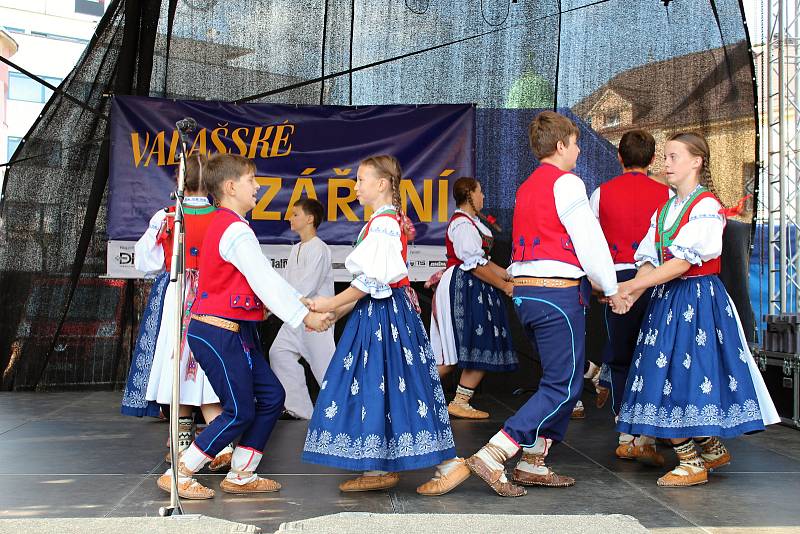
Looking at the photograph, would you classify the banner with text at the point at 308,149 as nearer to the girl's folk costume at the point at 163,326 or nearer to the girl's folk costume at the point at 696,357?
the girl's folk costume at the point at 163,326

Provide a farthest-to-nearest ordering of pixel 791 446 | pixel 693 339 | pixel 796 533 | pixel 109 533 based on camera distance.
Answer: pixel 791 446 → pixel 693 339 → pixel 796 533 → pixel 109 533

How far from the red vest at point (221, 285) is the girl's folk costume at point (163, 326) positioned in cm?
29

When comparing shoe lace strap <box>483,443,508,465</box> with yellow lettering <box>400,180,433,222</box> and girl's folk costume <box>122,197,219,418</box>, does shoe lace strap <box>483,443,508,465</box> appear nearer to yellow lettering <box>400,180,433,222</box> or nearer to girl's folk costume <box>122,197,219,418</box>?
girl's folk costume <box>122,197,219,418</box>

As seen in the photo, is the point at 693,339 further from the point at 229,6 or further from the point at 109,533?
the point at 229,6

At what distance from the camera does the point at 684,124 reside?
571 cm

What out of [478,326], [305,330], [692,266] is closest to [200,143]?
[305,330]

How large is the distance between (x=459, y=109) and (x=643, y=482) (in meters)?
3.10

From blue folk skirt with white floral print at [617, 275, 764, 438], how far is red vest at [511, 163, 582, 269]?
497 mm

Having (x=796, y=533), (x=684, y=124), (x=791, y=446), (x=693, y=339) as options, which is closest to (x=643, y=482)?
(x=693, y=339)

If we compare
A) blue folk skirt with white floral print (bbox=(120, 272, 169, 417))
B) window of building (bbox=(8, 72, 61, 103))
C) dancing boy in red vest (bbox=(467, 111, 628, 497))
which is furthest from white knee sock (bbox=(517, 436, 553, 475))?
window of building (bbox=(8, 72, 61, 103))

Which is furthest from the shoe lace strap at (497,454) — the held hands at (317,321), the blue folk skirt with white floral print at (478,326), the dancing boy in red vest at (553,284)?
the blue folk skirt with white floral print at (478,326)

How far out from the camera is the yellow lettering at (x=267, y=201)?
5.84 meters

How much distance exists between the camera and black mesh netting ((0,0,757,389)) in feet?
18.8

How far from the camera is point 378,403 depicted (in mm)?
3051
